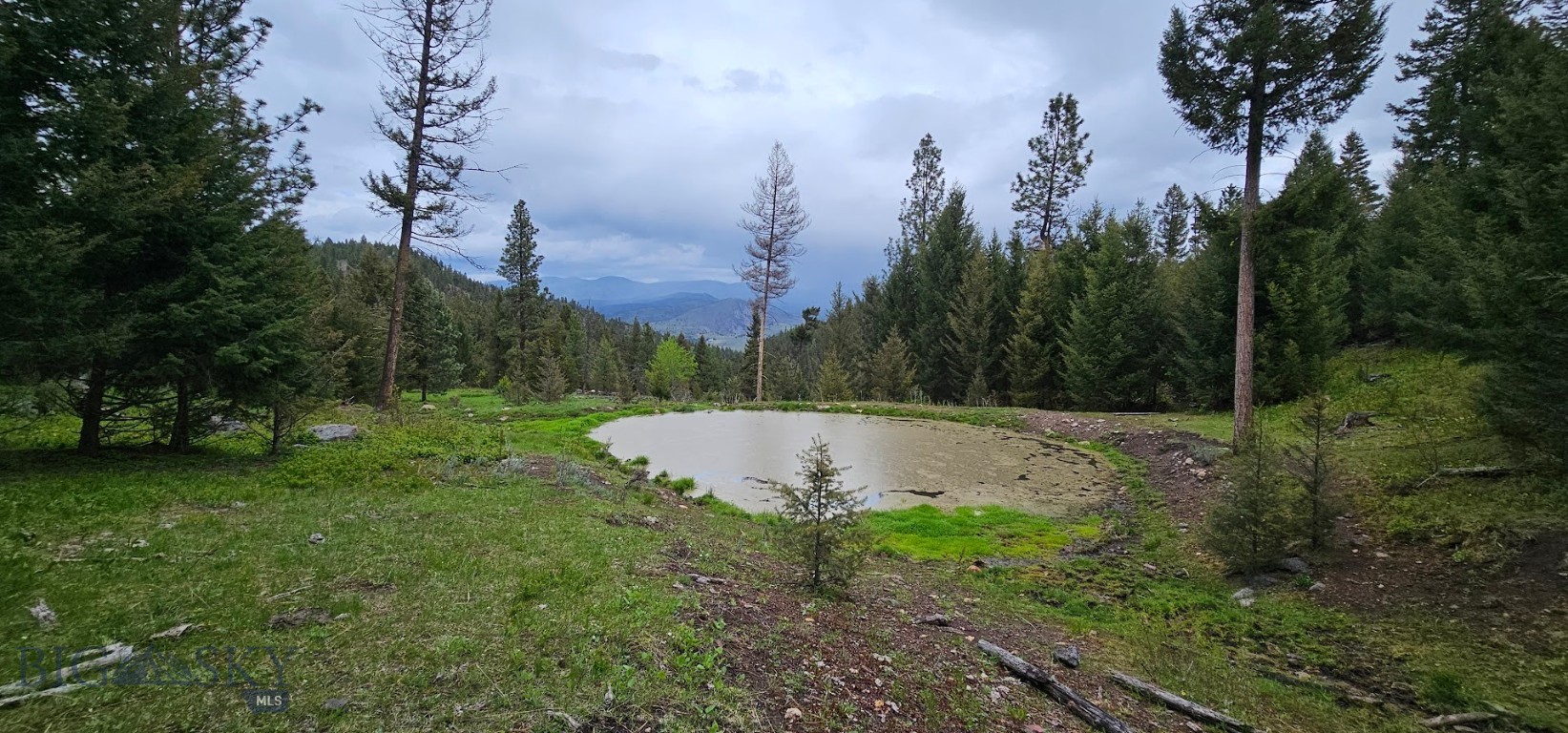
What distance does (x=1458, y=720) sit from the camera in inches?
164

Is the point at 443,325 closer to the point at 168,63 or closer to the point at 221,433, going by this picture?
the point at 221,433

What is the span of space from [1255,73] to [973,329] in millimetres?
21191

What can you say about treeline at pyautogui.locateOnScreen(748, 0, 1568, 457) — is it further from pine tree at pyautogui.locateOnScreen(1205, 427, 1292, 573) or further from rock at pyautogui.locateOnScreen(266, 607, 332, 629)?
rock at pyautogui.locateOnScreen(266, 607, 332, 629)

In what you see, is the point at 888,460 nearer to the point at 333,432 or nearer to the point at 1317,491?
the point at 1317,491

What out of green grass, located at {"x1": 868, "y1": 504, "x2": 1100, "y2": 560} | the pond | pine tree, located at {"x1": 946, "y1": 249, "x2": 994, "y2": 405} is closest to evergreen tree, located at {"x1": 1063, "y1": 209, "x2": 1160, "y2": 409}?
pine tree, located at {"x1": 946, "y1": 249, "x2": 994, "y2": 405}

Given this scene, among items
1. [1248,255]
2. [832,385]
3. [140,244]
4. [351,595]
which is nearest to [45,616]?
[351,595]

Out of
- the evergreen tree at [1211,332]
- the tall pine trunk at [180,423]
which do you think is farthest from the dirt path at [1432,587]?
the tall pine trunk at [180,423]

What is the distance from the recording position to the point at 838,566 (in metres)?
6.05

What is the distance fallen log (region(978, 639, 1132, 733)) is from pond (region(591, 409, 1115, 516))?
16.9ft

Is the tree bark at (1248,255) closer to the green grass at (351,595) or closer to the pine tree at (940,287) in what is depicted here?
the green grass at (351,595)

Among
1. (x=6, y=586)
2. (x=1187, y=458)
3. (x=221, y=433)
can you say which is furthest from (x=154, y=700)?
(x=1187, y=458)

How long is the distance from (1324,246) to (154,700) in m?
28.1

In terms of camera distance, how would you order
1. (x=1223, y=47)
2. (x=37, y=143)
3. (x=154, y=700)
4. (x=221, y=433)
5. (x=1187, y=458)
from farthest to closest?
(x=1187, y=458) < (x=1223, y=47) < (x=221, y=433) < (x=37, y=143) < (x=154, y=700)

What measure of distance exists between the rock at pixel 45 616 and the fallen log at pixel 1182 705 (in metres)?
7.38
